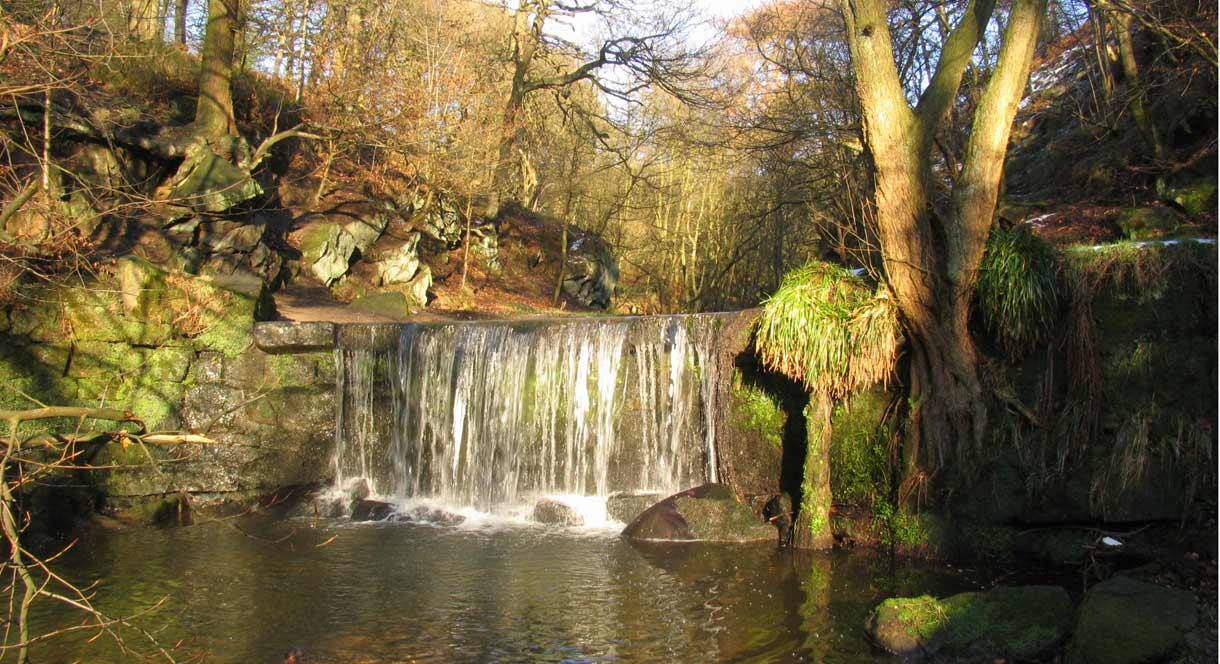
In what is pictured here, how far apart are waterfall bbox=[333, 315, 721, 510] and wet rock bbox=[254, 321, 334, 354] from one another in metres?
0.22

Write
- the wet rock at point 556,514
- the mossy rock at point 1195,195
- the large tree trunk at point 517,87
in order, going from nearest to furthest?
the mossy rock at point 1195,195, the wet rock at point 556,514, the large tree trunk at point 517,87

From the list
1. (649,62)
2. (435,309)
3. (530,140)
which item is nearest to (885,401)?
(435,309)

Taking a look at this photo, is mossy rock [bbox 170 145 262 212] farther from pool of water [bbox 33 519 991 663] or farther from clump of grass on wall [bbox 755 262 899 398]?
clump of grass on wall [bbox 755 262 899 398]

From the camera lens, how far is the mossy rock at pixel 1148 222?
8.88 meters

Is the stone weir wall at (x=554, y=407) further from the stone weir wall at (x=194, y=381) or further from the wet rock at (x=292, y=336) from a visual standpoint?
the wet rock at (x=292, y=336)

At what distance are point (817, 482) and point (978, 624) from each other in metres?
2.55

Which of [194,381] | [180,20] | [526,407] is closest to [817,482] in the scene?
[526,407]

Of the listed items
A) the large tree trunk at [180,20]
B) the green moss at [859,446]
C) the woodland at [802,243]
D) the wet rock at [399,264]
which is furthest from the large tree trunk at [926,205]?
the large tree trunk at [180,20]

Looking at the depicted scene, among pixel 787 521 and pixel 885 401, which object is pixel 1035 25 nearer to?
pixel 885 401

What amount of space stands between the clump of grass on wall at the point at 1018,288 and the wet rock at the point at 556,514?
4.42 metres

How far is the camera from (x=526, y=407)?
34.1 ft

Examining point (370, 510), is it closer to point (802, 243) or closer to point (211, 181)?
point (211, 181)

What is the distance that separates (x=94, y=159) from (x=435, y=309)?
597 cm

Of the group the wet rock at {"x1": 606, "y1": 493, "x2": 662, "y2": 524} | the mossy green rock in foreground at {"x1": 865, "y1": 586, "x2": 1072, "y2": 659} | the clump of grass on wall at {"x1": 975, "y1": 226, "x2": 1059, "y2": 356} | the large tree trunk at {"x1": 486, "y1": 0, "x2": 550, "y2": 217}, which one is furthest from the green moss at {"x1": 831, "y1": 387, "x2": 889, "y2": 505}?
the large tree trunk at {"x1": 486, "y1": 0, "x2": 550, "y2": 217}
